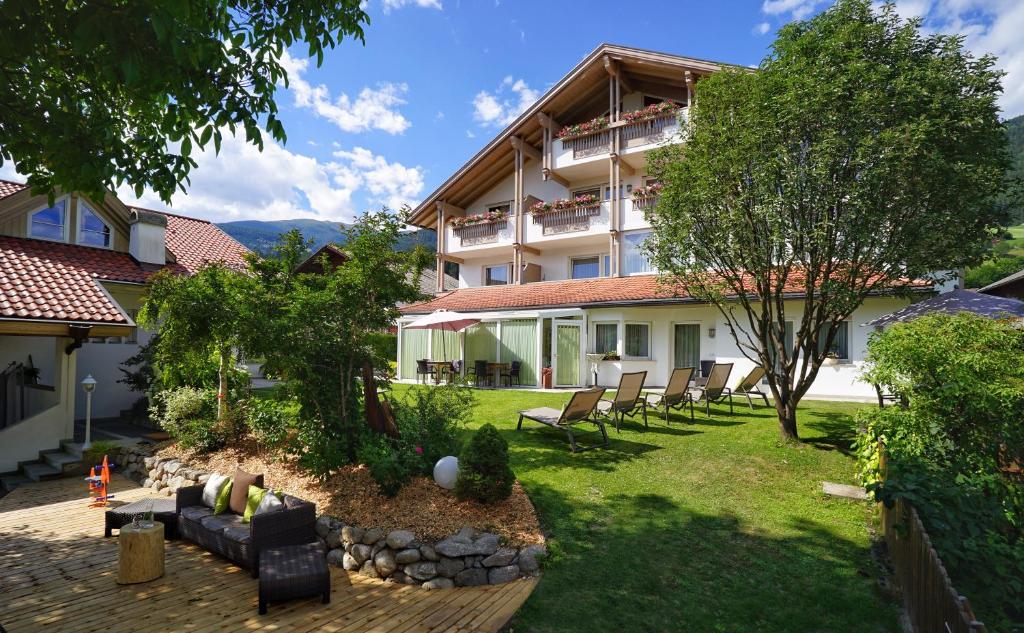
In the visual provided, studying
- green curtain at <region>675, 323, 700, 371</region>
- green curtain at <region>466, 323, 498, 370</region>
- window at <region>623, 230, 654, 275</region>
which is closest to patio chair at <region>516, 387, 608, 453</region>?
green curtain at <region>675, 323, 700, 371</region>

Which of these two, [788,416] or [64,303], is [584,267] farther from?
[64,303]

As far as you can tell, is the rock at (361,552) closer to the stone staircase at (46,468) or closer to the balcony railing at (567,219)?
the stone staircase at (46,468)

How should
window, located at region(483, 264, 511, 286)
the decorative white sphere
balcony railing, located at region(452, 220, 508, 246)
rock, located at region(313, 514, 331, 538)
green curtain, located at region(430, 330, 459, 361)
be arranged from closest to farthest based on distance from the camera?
1. rock, located at region(313, 514, 331, 538)
2. the decorative white sphere
3. green curtain, located at region(430, 330, 459, 361)
4. balcony railing, located at region(452, 220, 508, 246)
5. window, located at region(483, 264, 511, 286)

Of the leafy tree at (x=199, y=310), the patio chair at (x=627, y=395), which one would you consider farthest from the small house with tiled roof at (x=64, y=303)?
the patio chair at (x=627, y=395)

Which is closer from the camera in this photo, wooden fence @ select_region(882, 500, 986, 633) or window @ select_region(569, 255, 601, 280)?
wooden fence @ select_region(882, 500, 986, 633)

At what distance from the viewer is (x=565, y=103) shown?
21.6 m

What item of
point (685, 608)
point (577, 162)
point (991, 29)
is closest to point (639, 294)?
point (577, 162)

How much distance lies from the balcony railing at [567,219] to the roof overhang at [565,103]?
421cm

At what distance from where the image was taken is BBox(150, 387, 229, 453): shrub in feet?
28.2

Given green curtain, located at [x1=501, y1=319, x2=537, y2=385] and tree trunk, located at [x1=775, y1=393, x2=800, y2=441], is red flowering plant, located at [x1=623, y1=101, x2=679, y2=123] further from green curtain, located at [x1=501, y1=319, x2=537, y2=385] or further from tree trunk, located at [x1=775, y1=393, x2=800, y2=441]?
tree trunk, located at [x1=775, y1=393, x2=800, y2=441]

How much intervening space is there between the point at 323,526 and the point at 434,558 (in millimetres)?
1514

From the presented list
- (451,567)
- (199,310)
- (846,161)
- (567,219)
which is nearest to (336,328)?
(199,310)

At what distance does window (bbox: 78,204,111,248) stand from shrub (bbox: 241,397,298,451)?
9.95 metres

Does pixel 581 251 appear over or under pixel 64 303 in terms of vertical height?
over
